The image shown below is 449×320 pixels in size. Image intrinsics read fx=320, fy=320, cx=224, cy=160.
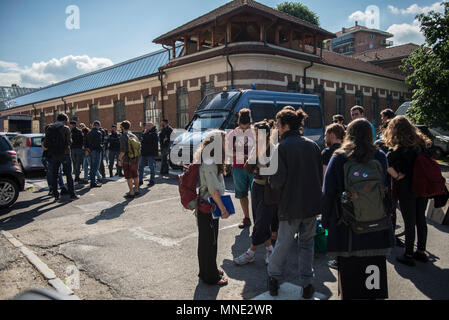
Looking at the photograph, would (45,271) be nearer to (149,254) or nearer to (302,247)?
(149,254)

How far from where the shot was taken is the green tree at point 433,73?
1425 centimetres

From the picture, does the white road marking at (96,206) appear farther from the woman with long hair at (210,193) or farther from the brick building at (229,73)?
the brick building at (229,73)

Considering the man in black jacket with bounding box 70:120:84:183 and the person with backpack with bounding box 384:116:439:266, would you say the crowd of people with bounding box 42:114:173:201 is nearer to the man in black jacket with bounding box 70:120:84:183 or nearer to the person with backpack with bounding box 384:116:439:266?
the man in black jacket with bounding box 70:120:84:183

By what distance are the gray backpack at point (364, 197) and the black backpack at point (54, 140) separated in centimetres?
726

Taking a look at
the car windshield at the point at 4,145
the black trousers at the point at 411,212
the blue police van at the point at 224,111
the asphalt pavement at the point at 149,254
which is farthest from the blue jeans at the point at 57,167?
the black trousers at the point at 411,212

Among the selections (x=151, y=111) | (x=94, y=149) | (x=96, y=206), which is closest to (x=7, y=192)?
(x=96, y=206)

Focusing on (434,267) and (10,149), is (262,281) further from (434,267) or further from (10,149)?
(10,149)

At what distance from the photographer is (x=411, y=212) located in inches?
165

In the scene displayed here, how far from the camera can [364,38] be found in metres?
68.0

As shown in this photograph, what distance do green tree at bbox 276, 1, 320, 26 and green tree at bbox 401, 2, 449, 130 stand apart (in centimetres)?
2121

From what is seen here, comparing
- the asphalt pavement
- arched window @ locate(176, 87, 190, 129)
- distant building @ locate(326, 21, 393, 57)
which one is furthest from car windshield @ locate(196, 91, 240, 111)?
distant building @ locate(326, 21, 393, 57)

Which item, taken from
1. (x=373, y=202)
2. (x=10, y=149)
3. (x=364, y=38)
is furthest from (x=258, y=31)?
(x=364, y=38)

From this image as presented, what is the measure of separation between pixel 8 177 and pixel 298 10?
112 ft
